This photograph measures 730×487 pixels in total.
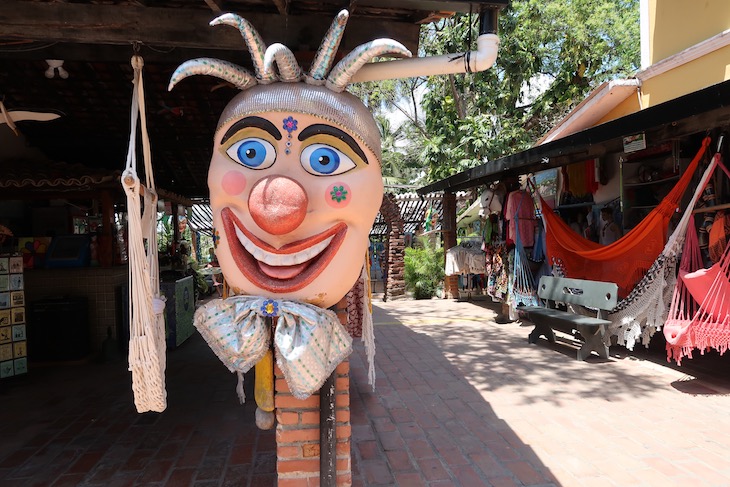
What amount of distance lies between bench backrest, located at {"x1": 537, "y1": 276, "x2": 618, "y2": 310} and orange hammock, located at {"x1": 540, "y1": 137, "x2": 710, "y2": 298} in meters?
0.27

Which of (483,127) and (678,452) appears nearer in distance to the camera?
(678,452)

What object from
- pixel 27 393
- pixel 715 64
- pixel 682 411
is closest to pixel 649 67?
pixel 715 64

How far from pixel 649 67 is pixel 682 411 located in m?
4.80

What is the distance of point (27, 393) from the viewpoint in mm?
4059

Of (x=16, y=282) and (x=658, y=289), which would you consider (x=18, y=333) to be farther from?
(x=658, y=289)

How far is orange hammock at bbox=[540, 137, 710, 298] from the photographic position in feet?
15.3

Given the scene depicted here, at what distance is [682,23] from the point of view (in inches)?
231

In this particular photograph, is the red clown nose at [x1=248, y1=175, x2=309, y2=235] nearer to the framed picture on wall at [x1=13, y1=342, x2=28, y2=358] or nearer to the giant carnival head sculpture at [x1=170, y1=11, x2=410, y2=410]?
the giant carnival head sculpture at [x1=170, y1=11, x2=410, y2=410]

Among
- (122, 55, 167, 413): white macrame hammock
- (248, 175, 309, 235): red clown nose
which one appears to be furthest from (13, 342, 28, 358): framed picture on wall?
(248, 175, 309, 235): red clown nose

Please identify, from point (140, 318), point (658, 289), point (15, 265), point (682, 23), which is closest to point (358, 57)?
point (140, 318)

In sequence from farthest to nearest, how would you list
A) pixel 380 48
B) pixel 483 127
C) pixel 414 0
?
pixel 483 127
pixel 414 0
pixel 380 48

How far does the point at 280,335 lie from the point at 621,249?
4635mm

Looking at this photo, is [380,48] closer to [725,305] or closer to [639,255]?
[725,305]

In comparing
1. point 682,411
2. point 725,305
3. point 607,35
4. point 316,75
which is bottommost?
point 682,411
